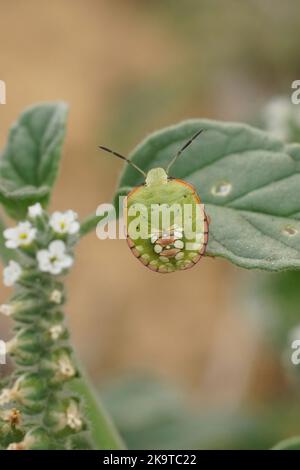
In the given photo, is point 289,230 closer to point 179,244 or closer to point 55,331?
point 179,244

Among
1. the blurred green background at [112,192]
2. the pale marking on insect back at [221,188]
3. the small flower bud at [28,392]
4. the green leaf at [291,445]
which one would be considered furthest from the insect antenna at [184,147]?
the blurred green background at [112,192]

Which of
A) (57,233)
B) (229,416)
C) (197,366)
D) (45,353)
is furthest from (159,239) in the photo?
(197,366)

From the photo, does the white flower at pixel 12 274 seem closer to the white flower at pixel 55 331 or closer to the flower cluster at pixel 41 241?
the flower cluster at pixel 41 241

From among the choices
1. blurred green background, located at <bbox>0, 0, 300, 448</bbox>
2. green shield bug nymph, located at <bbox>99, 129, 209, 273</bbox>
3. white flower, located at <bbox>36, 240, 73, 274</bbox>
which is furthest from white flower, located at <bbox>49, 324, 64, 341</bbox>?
blurred green background, located at <bbox>0, 0, 300, 448</bbox>

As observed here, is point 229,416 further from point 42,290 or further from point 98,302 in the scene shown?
point 42,290

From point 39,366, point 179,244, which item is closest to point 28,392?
point 39,366

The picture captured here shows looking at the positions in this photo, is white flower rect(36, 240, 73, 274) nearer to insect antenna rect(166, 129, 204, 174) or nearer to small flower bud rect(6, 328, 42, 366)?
small flower bud rect(6, 328, 42, 366)
